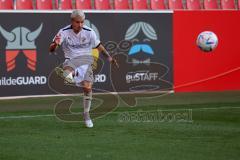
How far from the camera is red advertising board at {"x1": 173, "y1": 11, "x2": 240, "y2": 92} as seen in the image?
62.6ft

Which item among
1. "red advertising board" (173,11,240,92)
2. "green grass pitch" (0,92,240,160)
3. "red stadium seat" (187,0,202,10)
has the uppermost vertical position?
"red stadium seat" (187,0,202,10)

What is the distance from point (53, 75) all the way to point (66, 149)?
734 centimetres

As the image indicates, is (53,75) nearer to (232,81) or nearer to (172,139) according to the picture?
(232,81)

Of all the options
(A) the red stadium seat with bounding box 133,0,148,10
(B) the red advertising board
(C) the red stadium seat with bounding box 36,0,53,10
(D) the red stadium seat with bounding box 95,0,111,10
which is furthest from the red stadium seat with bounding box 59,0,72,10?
(B) the red advertising board

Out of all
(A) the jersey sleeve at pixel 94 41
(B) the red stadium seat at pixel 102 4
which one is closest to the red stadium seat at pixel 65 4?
(B) the red stadium seat at pixel 102 4

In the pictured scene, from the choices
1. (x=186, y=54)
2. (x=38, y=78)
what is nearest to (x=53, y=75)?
(x=38, y=78)

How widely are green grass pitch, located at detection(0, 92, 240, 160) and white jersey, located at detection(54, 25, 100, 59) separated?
1349 mm

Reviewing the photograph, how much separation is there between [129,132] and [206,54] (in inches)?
314

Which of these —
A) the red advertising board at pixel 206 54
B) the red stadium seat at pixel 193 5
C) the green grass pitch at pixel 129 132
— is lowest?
the green grass pitch at pixel 129 132

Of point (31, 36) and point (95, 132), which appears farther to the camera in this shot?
point (31, 36)

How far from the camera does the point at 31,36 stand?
1700 centimetres

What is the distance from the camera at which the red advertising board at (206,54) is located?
19078 millimetres

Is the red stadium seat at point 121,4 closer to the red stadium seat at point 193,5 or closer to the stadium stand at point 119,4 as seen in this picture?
the stadium stand at point 119,4

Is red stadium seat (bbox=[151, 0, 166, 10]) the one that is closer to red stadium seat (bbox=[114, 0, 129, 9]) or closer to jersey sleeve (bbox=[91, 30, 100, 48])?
red stadium seat (bbox=[114, 0, 129, 9])
